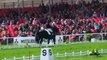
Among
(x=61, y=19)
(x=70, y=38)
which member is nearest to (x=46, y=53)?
(x=70, y=38)

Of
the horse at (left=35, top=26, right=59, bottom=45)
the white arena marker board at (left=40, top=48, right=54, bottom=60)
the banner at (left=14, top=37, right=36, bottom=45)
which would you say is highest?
the white arena marker board at (left=40, top=48, right=54, bottom=60)

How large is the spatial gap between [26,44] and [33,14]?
11.7 metres

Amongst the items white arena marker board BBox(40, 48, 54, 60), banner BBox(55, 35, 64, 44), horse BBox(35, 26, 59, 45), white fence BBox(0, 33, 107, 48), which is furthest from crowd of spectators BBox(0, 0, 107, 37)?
white arena marker board BBox(40, 48, 54, 60)

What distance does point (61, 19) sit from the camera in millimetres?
50594

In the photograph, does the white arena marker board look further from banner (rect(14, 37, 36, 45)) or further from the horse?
banner (rect(14, 37, 36, 45))

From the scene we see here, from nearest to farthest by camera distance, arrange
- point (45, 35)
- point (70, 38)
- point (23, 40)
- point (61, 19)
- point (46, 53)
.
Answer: point (46, 53), point (45, 35), point (70, 38), point (23, 40), point (61, 19)

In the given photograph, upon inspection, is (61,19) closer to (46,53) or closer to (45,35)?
(45,35)

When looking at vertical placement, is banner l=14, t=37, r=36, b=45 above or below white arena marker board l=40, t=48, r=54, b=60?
below

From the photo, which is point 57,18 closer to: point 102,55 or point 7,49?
point 7,49

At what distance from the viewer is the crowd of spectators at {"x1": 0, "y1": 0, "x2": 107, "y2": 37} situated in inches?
1864

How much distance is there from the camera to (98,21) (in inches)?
1908

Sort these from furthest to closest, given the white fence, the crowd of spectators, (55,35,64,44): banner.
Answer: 1. the crowd of spectators
2. (55,35,64,44): banner
3. the white fence

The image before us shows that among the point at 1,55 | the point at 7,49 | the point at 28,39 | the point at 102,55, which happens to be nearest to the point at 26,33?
the point at 28,39

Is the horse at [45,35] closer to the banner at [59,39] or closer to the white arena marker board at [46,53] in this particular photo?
the banner at [59,39]
